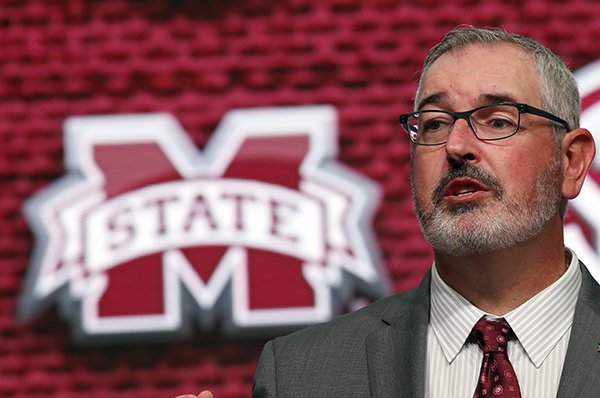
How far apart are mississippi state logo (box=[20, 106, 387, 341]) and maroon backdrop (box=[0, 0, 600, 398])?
0.30 feet

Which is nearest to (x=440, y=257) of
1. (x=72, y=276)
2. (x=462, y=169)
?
(x=462, y=169)

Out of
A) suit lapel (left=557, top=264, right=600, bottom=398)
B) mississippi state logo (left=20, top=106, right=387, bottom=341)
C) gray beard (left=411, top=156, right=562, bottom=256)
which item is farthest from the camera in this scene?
mississippi state logo (left=20, top=106, right=387, bottom=341)

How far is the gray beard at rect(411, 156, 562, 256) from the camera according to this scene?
2250 mm

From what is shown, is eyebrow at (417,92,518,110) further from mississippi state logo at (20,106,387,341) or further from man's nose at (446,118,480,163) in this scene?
mississippi state logo at (20,106,387,341)

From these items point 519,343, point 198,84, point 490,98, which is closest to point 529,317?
point 519,343

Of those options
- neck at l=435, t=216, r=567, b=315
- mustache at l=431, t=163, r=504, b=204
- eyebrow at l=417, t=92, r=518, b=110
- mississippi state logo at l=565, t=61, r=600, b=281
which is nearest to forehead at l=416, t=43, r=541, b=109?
eyebrow at l=417, t=92, r=518, b=110

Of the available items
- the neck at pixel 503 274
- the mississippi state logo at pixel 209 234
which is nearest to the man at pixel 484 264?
the neck at pixel 503 274

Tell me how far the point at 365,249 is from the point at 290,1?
1.14 metres

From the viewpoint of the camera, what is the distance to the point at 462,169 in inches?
88.3

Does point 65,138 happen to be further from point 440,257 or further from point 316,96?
point 440,257

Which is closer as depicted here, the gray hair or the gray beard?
the gray beard

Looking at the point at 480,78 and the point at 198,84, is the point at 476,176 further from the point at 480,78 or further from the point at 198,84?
the point at 198,84

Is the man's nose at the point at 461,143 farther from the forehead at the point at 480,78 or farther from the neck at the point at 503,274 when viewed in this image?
the neck at the point at 503,274

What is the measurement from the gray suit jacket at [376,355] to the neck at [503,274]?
0.10 metres
